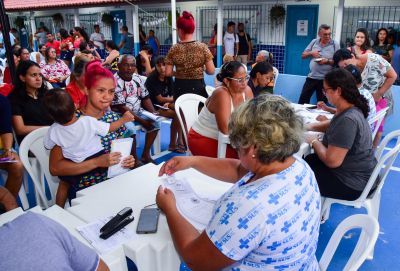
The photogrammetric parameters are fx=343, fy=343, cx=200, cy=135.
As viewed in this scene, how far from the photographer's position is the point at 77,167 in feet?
7.20

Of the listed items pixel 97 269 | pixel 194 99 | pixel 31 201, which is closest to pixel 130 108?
pixel 194 99

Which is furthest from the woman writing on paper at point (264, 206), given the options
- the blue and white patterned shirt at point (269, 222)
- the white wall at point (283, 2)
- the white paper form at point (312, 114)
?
the white wall at point (283, 2)

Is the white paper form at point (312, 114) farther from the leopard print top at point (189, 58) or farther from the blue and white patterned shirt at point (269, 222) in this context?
the blue and white patterned shirt at point (269, 222)

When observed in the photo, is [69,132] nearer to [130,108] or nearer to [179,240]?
[179,240]

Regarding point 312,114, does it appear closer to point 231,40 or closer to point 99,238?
point 99,238

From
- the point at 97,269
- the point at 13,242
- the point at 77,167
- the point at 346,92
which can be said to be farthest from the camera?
the point at 346,92

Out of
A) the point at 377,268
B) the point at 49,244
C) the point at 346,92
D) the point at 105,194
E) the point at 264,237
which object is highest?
the point at 346,92

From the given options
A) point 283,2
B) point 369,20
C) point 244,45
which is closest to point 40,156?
point 244,45

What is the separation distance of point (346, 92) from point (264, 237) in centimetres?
169

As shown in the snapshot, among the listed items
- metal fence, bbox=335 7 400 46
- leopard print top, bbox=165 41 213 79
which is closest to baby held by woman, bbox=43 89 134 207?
leopard print top, bbox=165 41 213 79

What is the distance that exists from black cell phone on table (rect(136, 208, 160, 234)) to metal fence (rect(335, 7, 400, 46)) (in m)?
8.39

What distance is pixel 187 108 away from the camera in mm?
3941

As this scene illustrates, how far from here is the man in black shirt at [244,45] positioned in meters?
10.5

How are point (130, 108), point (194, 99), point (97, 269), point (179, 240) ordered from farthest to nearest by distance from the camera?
1. point (130, 108)
2. point (194, 99)
3. point (179, 240)
4. point (97, 269)
